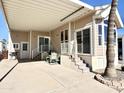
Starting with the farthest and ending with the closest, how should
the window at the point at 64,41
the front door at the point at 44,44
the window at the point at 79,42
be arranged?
the front door at the point at 44,44
the window at the point at 64,41
the window at the point at 79,42

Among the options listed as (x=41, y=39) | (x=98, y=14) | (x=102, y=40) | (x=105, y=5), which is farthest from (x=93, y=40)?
(x=41, y=39)

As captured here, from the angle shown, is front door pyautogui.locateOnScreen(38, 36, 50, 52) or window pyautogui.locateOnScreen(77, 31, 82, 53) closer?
window pyautogui.locateOnScreen(77, 31, 82, 53)

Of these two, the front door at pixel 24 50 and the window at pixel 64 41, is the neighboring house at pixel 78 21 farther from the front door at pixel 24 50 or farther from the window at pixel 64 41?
the front door at pixel 24 50

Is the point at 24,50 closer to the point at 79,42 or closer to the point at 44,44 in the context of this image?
the point at 44,44

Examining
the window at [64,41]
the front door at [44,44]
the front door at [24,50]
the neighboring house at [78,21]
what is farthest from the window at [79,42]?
the front door at [24,50]

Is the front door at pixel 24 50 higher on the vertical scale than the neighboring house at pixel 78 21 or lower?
lower

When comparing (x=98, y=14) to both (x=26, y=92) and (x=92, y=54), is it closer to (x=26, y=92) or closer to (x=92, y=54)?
(x=92, y=54)

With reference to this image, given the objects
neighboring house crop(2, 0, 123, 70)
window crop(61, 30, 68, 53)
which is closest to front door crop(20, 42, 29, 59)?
neighboring house crop(2, 0, 123, 70)

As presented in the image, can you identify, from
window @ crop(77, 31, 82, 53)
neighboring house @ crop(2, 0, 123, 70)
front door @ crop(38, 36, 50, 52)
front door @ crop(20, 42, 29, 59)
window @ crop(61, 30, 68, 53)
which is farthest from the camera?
front door @ crop(38, 36, 50, 52)

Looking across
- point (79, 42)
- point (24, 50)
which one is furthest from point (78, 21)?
point (24, 50)

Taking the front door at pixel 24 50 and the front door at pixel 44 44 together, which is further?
the front door at pixel 44 44

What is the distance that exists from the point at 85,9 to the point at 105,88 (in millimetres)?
5284

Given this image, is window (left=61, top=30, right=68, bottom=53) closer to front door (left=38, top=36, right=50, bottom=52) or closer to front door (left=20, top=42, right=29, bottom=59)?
front door (left=38, top=36, right=50, bottom=52)

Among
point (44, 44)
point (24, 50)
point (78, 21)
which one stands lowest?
point (24, 50)
